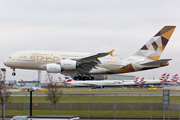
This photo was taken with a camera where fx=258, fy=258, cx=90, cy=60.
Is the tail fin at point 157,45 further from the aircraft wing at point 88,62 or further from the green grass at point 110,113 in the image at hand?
the green grass at point 110,113

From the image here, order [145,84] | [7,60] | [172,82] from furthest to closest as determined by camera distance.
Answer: [172,82], [145,84], [7,60]

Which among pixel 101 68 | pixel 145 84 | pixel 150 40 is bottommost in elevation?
pixel 145 84

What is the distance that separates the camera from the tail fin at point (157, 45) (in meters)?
47.4

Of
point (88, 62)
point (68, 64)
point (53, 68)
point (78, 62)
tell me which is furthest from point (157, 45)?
point (53, 68)

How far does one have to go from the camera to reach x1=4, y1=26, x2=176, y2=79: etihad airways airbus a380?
41406 millimetres

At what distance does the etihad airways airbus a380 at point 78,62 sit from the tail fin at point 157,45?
984 mm

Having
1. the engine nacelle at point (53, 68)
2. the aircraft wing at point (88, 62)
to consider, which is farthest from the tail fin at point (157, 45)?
the engine nacelle at point (53, 68)

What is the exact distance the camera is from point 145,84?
451ft

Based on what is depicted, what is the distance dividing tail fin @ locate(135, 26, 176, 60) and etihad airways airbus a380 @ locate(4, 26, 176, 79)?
0.98 meters

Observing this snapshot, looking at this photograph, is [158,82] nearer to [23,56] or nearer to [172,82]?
[172,82]

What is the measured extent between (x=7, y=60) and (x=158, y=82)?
353 ft

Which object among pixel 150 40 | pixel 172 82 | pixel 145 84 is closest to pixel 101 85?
pixel 145 84


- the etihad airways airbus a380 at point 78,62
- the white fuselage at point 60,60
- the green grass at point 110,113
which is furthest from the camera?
the white fuselage at point 60,60

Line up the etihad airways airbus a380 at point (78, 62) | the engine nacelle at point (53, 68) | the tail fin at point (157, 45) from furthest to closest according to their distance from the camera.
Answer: the tail fin at point (157, 45), the etihad airways airbus a380 at point (78, 62), the engine nacelle at point (53, 68)
